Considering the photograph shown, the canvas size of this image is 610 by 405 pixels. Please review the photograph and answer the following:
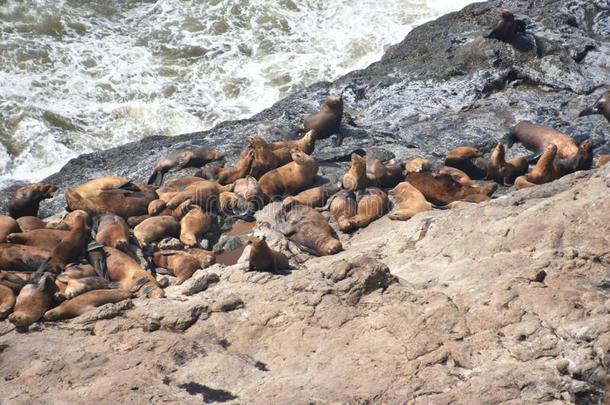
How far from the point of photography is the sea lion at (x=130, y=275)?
6.11 metres

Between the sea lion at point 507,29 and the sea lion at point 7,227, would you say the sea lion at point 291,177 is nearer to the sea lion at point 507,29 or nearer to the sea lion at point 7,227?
the sea lion at point 7,227

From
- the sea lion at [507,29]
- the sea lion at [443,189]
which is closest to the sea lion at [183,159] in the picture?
the sea lion at [443,189]

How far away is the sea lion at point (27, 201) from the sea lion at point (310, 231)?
2.66m

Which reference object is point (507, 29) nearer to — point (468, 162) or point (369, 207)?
point (468, 162)

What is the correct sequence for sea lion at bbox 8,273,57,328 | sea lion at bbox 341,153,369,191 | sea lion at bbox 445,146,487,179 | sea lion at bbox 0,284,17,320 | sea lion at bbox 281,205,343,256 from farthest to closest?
sea lion at bbox 445,146,487,179
sea lion at bbox 341,153,369,191
sea lion at bbox 281,205,343,256
sea lion at bbox 0,284,17,320
sea lion at bbox 8,273,57,328

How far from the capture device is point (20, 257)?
6.59 m

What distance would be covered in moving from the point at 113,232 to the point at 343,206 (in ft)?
6.85

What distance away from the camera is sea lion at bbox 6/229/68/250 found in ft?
22.5

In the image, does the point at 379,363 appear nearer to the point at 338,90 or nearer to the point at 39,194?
the point at 39,194

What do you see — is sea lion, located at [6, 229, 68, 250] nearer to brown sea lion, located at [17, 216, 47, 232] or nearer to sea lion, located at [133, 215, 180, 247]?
brown sea lion, located at [17, 216, 47, 232]

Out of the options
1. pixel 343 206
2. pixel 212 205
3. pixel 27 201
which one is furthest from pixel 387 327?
pixel 27 201

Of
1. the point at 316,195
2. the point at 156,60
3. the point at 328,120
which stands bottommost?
the point at 316,195

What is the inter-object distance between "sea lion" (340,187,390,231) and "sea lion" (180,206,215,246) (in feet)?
4.37

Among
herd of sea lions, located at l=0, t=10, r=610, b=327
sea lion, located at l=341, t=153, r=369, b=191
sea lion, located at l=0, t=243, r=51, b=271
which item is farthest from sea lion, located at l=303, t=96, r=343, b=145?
sea lion, located at l=0, t=243, r=51, b=271
